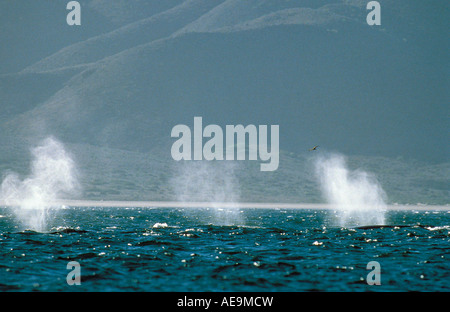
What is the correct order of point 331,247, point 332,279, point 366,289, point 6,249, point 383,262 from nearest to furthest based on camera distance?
point 366,289 < point 332,279 < point 383,262 < point 6,249 < point 331,247

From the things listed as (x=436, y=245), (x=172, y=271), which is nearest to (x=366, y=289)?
(x=172, y=271)

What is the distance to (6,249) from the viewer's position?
1960 inches

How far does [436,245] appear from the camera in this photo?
5847 centimetres
